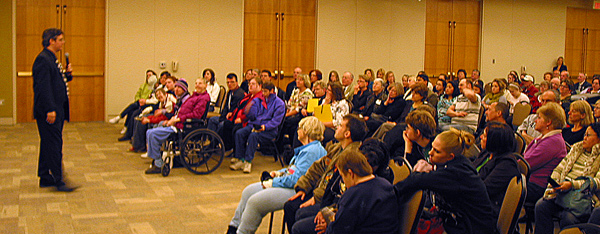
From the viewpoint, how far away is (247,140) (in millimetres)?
7078

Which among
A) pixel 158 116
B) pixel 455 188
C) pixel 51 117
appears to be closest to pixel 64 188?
pixel 51 117

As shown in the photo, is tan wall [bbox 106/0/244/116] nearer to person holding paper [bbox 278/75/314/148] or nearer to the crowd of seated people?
the crowd of seated people

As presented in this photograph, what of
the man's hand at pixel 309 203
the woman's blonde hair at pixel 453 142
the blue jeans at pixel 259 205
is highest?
the woman's blonde hair at pixel 453 142

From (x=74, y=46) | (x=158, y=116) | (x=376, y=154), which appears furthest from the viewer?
(x=74, y=46)

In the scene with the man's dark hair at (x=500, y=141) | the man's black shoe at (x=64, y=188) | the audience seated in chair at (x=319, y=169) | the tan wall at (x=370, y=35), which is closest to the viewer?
the man's dark hair at (x=500, y=141)

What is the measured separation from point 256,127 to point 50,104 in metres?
2.41

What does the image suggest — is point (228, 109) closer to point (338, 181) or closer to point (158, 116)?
point (158, 116)

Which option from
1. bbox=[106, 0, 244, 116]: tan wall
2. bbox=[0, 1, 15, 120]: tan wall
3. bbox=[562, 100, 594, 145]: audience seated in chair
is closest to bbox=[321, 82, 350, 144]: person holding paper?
bbox=[562, 100, 594, 145]: audience seated in chair

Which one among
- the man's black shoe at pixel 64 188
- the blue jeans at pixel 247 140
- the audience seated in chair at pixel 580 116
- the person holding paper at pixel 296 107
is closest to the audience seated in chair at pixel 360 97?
the person holding paper at pixel 296 107

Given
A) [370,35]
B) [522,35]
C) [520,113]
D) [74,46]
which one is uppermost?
[522,35]

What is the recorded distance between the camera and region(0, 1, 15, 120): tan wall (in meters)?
11.0

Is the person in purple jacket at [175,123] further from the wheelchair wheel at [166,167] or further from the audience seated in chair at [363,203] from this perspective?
the audience seated in chair at [363,203]

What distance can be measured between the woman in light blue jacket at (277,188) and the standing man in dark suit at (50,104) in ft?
7.61

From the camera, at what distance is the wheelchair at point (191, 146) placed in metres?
6.63
